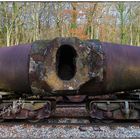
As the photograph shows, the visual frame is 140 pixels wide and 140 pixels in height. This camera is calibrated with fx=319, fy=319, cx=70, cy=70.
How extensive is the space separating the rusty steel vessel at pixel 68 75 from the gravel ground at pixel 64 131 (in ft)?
1.26

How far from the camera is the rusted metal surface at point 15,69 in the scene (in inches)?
316

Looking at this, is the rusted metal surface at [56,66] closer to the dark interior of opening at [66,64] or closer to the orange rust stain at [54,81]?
the orange rust stain at [54,81]

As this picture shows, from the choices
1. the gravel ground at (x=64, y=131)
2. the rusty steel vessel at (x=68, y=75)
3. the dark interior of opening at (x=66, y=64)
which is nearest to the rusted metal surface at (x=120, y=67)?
the rusty steel vessel at (x=68, y=75)

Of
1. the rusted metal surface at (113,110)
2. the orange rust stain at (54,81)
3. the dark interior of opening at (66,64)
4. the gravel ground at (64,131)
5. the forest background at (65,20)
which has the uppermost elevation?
the forest background at (65,20)

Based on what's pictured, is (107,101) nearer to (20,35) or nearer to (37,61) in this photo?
(37,61)

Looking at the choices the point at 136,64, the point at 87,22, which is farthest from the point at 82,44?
the point at 87,22

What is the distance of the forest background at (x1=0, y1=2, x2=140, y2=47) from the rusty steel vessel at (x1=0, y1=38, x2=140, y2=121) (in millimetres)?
23171

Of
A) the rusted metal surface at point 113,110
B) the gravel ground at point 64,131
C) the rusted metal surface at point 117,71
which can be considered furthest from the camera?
the rusted metal surface at point 113,110

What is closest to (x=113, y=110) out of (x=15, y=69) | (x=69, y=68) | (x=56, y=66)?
(x=69, y=68)

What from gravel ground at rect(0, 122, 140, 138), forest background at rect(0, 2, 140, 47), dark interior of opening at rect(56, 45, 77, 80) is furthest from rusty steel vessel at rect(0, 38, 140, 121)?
forest background at rect(0, 2, 140, 47)

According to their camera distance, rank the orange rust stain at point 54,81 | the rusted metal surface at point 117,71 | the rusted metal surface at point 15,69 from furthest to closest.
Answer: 1. the rusted metal surface at point 15,69
2. the rusted metal surface at point 117,71
3. the orange rust stain at point 54,81

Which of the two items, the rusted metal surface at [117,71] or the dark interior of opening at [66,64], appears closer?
the rusted metal surface at [117,71]

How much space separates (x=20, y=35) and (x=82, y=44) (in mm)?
28747

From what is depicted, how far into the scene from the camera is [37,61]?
301 inches
